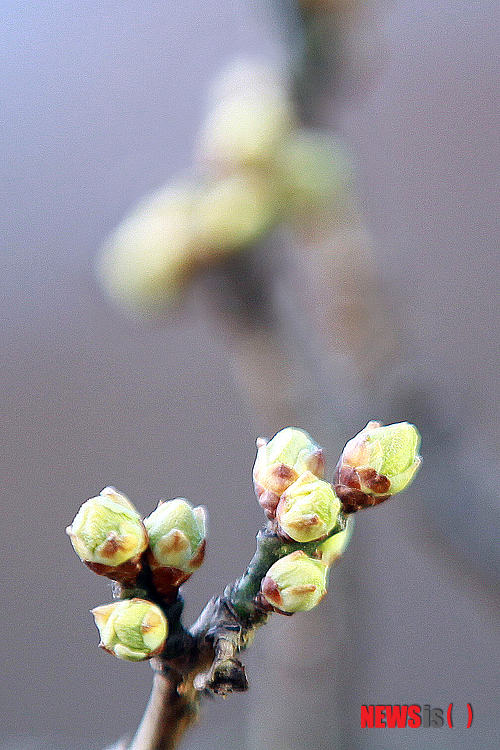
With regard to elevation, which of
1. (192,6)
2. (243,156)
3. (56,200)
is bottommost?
(243,156)

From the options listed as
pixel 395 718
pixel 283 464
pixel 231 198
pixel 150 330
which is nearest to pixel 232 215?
pixel 231 198

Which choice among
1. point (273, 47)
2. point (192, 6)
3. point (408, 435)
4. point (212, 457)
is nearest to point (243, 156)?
point (273, 47)

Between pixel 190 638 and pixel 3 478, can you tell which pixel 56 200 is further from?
pixel 190 638

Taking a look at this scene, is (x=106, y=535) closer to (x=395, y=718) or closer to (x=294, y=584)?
(x=294, y=584)

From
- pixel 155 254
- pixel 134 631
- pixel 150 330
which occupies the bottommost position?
pixel 134 631

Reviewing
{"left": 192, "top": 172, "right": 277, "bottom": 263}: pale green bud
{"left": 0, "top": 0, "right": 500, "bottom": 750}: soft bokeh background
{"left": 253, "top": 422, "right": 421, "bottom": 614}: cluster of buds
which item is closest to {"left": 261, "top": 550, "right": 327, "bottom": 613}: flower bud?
{"left": 253, "top": 422, "right": 421, "bottom": 614}: cluster of buds

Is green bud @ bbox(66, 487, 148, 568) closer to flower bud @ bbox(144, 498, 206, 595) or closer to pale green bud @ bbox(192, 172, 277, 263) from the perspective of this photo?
flower bud @ bbox(144, 498, 206, 595)
